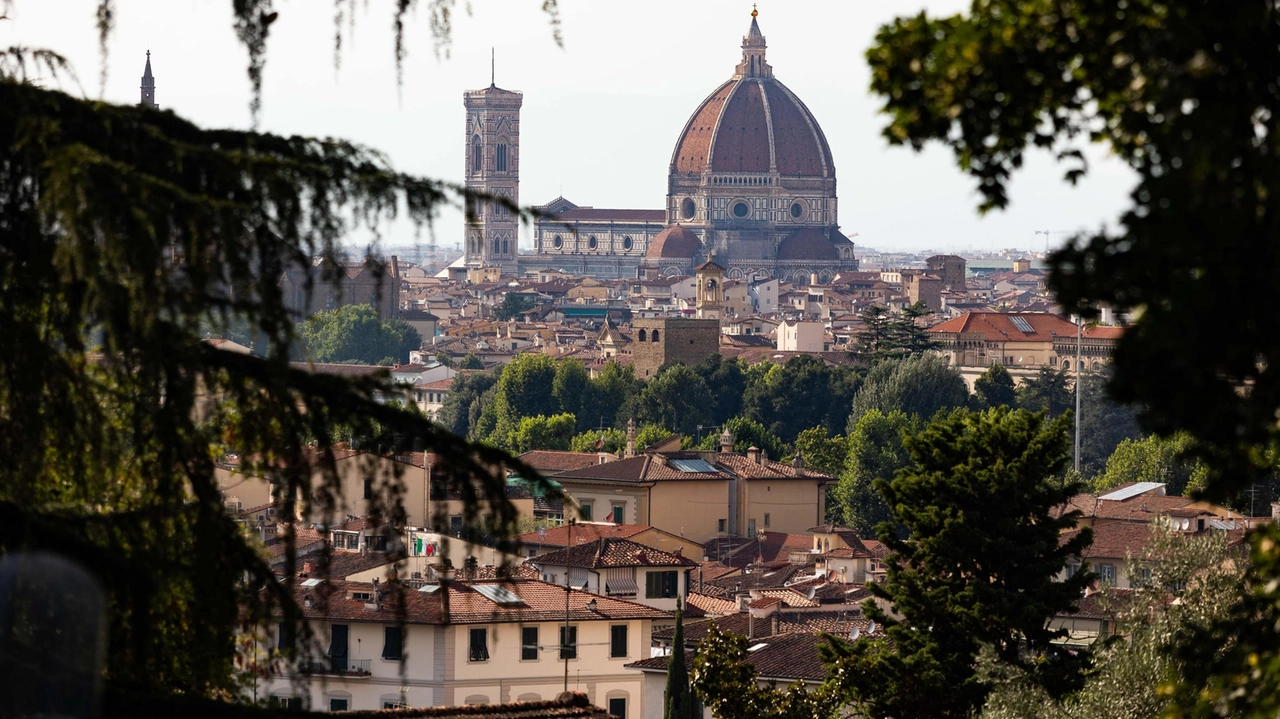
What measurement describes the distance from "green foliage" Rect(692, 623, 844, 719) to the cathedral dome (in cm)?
15088

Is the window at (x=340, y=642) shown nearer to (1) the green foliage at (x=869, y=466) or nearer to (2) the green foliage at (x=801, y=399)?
(1) the green foliage at (x=869, y=466)

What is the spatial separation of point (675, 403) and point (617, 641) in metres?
54.5

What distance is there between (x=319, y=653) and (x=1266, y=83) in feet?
7.79

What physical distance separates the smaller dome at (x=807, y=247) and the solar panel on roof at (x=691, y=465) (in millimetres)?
117117

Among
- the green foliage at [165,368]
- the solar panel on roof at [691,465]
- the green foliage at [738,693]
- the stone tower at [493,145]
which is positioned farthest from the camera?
the stone tower at [493,145]

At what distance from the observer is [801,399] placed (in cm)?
7925

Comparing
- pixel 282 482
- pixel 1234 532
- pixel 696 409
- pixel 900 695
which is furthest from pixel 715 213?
pixel 282 482

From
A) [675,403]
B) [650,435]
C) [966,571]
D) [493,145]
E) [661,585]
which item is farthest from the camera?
[493,145]

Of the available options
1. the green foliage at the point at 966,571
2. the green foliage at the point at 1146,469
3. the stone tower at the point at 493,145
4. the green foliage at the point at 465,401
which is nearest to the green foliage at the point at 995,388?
the green foliage at the point at 1146,469

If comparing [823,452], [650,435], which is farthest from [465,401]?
[823,452]

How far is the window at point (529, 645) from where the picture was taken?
79.8 feet

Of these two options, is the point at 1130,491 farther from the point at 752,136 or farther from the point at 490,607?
the point at 752,136

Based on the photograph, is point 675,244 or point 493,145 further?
point 493,145

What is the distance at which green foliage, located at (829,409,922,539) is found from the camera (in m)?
54.8
